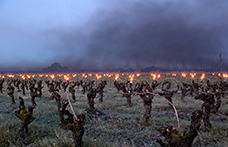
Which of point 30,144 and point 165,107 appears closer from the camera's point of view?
point 30,144

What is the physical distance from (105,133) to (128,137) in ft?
4.07

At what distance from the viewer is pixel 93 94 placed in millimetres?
10477

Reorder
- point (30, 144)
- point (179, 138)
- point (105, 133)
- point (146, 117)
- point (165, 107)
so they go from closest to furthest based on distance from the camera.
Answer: point (179, 138)
point (30, 144)
point (105, 133)
point (146, 117)
point (165, 107)

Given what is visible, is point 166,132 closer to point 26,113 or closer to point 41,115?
point 26,113

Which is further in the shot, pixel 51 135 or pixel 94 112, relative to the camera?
pixel 94 112

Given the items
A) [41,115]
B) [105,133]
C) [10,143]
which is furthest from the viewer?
[41,115]

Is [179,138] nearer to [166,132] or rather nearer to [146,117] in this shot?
[166,132]

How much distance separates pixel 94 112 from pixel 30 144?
502 centimetres

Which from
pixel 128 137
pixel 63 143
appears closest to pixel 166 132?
pixel 128 137

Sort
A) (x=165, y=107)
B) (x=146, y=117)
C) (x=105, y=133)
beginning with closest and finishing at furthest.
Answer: (x=105, y=133) < (x=146, y=117) < (x=165, y=107)

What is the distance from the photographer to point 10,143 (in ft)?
15.4

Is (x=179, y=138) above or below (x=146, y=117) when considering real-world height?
above

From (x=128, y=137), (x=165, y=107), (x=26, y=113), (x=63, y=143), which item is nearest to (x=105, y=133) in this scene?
(x=128, y=137)

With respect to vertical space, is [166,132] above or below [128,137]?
above
